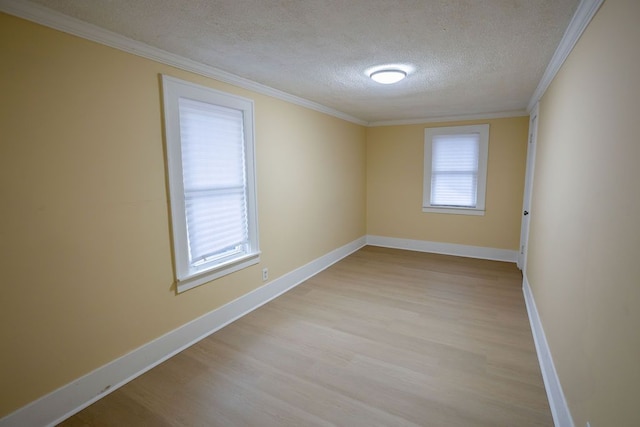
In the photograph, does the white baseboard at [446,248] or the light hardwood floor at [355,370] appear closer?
the light hardwood floor at [355,370]

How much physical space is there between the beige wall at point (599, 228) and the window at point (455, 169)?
2.63 metres

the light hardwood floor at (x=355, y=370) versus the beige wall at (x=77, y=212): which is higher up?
the beige wall at (x=77, y=212)

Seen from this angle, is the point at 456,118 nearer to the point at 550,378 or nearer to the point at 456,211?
the point at 456,211

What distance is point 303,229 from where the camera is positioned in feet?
13.4

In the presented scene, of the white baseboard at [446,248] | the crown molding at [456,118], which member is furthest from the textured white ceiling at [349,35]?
the white baseboard at [446,248]

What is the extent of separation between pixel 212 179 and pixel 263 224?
0.84 metres

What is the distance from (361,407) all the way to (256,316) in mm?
1520

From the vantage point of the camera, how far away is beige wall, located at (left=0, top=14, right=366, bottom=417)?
A: 5.43 ft

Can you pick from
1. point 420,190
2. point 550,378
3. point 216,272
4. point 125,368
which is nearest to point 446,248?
point 420,190

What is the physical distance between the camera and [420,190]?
539 centimetres

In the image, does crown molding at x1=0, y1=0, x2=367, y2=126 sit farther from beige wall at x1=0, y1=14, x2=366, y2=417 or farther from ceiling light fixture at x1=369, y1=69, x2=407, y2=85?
ceiling light fixture at x1=369, y1=69, x2=407, y2=85

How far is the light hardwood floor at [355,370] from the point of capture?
6.14 feet

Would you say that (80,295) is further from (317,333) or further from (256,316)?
(317,333)

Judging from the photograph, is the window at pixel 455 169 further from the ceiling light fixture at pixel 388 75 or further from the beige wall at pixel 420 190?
the ceiling light fixture at pixel 388 75
